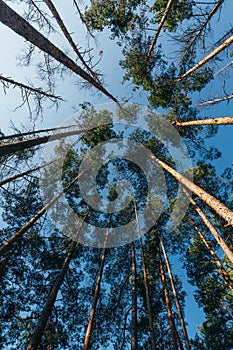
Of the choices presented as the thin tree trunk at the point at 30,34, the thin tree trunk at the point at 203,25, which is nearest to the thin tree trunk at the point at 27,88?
the thin tree trunk at the point at 30,34

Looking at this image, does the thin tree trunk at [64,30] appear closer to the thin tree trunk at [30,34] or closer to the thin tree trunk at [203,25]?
the thin tree trunk at [30,34]

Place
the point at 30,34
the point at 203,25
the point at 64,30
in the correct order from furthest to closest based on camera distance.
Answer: the point at 203,25 < the point at 64,30 < the point at 30,34

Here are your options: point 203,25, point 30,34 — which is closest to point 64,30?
point 30,34

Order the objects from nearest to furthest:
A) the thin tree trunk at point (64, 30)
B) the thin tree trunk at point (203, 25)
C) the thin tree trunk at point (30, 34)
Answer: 1. the thin tree trunk at point (30, 34)
2. the thin tree trunk at point (64, 30)
3. the thin tree trunk at point (203, 25)

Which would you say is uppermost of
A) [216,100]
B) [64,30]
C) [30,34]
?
[216,100]

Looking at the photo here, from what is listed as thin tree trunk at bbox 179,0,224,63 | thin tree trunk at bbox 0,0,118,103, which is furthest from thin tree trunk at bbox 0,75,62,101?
thin tree trunk at bbox 179,0,224,63

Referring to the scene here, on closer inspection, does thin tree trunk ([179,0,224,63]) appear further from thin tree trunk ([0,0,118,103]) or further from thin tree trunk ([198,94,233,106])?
thin tree trunk ([0,0,118,103])

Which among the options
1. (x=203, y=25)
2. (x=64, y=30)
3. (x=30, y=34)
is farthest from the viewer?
(x=203, y=25)

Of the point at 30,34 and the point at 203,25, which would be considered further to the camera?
the point at 203,25

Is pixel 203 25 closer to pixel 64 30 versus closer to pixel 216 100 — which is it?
pixel 216 100

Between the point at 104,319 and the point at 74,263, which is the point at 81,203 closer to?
the point at 74,263

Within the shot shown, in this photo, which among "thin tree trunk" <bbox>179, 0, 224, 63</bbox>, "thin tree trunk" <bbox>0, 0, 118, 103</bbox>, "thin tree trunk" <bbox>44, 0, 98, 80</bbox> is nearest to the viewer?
"thin tree trunk" <bbox>0, 0, 118, 103</bbox>

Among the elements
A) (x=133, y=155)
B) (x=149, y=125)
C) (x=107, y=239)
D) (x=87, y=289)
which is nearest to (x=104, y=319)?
(x=87, y=289)

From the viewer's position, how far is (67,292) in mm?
10875
